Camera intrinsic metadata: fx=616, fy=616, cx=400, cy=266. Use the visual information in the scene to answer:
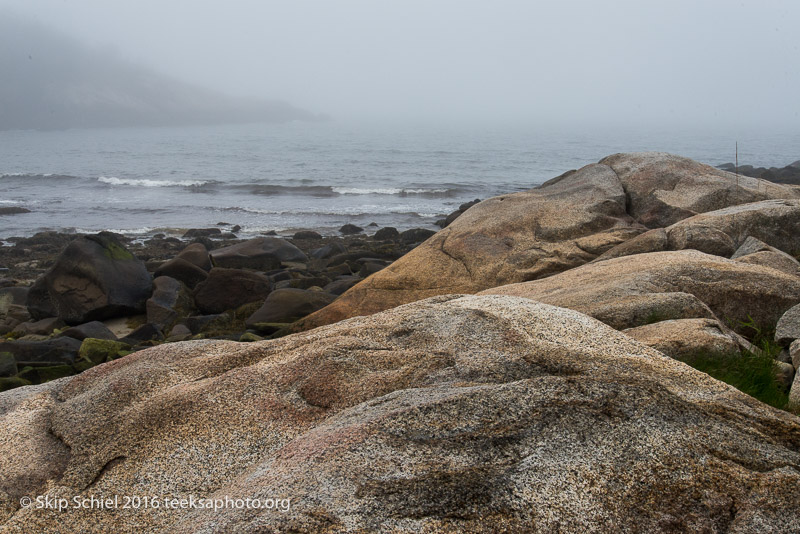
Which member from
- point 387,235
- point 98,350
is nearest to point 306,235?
point 387,235

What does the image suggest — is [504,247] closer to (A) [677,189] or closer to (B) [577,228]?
(B) [577,228]

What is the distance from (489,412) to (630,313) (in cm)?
279

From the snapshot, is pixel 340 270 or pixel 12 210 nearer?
pixel 340 270

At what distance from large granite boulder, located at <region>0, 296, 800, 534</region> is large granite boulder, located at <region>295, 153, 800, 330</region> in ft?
14.7

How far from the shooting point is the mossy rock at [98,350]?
8648 millimetres

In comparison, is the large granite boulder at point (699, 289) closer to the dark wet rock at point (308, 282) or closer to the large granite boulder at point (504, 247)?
the large granite boulder at point (504, 247)

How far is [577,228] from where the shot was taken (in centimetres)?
947

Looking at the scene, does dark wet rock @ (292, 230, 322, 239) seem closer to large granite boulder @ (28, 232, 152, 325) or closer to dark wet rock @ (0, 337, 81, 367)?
large granite boulder @ (28, 232, 152, 325)

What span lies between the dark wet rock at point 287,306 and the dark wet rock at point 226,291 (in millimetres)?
1490

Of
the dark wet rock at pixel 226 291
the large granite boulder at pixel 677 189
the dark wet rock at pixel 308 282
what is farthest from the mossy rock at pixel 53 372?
the large granite boulder at pixel 677 189

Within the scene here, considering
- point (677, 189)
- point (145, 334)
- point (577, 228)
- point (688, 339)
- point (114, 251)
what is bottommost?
point (145, 334)

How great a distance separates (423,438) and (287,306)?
7969 millimetres

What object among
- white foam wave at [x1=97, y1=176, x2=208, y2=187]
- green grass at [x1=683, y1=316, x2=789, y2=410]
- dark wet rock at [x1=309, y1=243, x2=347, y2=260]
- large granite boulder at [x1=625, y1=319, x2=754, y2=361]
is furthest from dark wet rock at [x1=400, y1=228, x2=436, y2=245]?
white foam wave at [x1=97, y1=176, x2=208, y2=187]

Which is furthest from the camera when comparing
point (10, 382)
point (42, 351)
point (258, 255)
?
point (258, 255)
